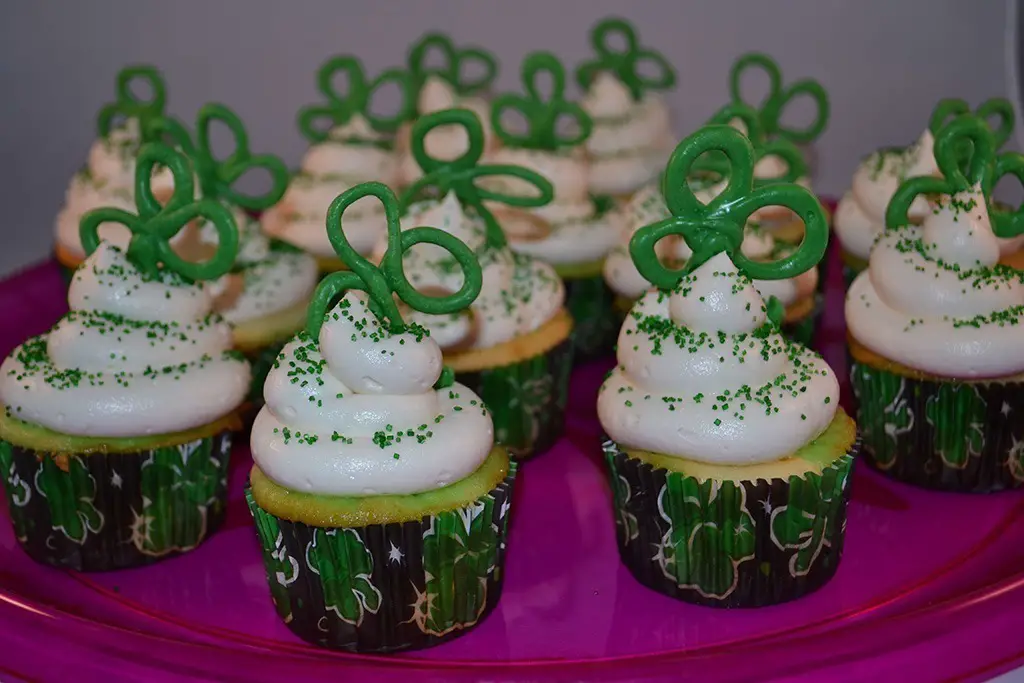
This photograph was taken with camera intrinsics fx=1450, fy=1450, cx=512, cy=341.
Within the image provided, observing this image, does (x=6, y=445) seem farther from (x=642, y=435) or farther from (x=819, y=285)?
(x=819, y=285)

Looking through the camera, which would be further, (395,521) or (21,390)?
(21,390)

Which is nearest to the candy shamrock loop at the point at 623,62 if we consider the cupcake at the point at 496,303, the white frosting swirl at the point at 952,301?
the cupcake at the point at 496,303

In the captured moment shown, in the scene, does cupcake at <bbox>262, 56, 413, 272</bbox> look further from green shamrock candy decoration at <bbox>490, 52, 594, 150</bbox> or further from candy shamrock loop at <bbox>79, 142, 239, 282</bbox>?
candy shamrock loop at <bbox>79, 142, 239, 282</bbox>

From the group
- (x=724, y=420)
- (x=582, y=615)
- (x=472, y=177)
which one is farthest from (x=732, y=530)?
(x=472, y=177)

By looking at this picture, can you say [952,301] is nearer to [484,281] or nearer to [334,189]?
[484,281]

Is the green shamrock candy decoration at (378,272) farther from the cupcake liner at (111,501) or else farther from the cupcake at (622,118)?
the cupcake at (622,118)

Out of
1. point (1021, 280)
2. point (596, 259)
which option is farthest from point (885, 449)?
point (596, 259)
